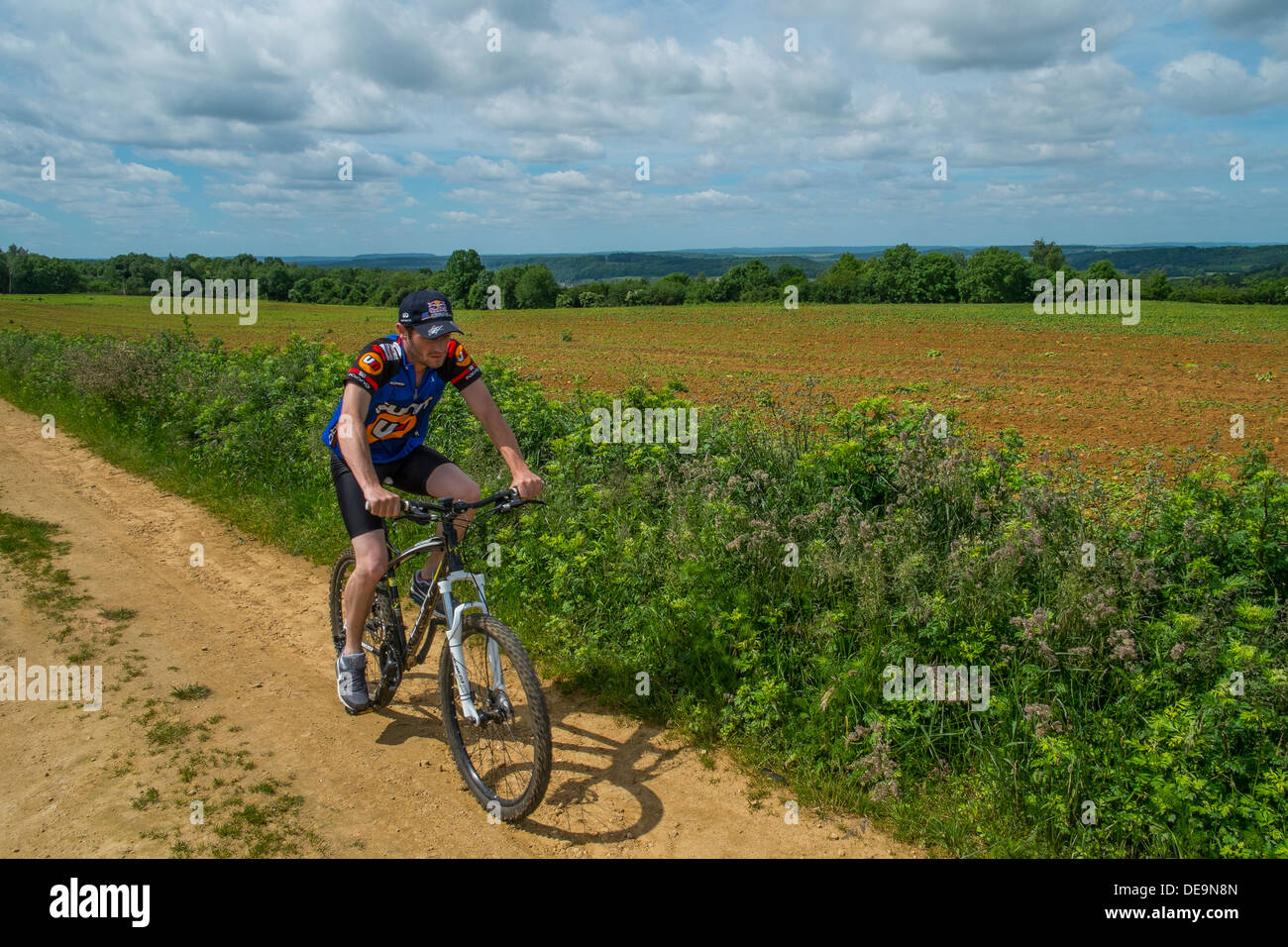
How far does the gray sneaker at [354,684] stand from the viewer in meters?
4.74

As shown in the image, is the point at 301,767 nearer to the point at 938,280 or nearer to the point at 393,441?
the point at 393,441

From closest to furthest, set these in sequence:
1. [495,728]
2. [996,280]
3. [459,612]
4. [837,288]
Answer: [459,612] < [495,728] < [996,280] < [837,288]

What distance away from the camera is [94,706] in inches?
196

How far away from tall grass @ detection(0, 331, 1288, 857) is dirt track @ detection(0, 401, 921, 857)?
0.36 m

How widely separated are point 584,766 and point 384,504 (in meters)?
1.78

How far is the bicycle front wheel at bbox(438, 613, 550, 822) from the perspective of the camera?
374cm

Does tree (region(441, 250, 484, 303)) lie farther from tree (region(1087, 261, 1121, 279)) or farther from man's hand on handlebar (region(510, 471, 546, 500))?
man's hand on handlebar (region(510, 471, 546, 500))

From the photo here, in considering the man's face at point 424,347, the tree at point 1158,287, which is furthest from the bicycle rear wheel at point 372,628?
the tree at point 1158,287

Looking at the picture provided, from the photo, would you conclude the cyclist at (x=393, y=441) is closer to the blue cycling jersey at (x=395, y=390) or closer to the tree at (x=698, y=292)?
the blue cycling jersey at (x=395, y=390)

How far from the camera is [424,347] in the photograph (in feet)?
13.9

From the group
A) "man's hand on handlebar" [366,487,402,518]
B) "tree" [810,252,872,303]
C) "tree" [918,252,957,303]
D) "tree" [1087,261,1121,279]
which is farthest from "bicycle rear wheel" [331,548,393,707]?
"tree" [1087,261,1121,279]

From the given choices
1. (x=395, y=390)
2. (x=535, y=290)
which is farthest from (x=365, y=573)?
(x=535, y=290)

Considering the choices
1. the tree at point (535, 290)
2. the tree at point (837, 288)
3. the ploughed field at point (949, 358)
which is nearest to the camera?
the ploughed field at point (949, 358)

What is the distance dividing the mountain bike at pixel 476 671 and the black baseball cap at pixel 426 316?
2.77ft
